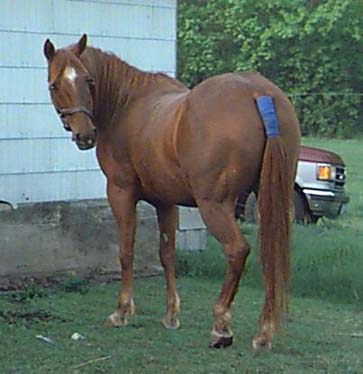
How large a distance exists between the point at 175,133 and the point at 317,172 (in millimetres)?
7655

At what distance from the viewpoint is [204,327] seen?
7.66 metres

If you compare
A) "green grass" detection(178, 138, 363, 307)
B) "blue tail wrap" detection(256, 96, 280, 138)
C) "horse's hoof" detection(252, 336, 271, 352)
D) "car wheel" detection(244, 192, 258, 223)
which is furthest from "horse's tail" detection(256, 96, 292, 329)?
"car wheel" detection(244, 192, 258, 223)

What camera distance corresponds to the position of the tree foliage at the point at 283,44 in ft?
121

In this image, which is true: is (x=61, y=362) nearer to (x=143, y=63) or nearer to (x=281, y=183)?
(x=281, y=183)

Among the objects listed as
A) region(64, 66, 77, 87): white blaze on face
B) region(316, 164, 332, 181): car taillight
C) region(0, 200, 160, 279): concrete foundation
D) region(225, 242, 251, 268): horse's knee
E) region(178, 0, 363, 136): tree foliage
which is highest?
region(64, 66, 77, 87): white blaze on face

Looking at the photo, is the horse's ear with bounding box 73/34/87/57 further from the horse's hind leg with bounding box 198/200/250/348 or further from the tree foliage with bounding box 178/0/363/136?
the tree foliage with bounding box 178/0/363/136

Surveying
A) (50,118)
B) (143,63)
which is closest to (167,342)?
(50,118)

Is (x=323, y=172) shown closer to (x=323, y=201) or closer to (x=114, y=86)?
(x=323, y=201)

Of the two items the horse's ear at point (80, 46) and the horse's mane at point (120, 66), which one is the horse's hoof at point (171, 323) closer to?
the horse's mane at point (120, 66)

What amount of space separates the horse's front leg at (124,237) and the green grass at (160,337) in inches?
4.5

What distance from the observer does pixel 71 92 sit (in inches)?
277

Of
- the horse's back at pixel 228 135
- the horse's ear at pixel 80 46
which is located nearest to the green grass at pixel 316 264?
the horse's back at pixel 228 135

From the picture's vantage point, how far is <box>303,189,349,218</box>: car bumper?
14258 millimetres

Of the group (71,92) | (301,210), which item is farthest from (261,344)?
(301,210)
